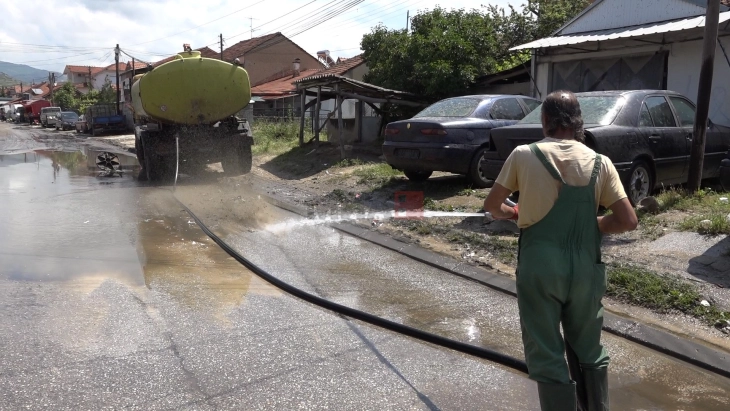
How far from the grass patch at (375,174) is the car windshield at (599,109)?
405 centimetres

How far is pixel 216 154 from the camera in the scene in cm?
1495

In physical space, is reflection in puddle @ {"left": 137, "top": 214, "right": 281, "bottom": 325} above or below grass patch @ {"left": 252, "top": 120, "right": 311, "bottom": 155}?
below

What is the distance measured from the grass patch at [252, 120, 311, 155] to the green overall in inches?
668

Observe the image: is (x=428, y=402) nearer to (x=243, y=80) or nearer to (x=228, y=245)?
(x=228, y=245)

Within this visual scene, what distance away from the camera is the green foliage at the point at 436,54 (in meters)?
16.4

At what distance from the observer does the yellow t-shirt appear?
9.54 ft

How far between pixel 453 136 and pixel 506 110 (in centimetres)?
145

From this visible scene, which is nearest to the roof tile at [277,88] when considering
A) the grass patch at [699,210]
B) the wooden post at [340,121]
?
the wooden post at [340,121]

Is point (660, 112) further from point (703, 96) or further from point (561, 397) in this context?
point (561, 397)

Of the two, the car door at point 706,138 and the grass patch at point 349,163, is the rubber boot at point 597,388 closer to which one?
the car door at point 706,138

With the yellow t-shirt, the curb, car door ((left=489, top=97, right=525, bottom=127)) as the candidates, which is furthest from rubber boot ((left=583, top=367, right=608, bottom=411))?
car door ((left=489, top=97, right=525, bottom=127))

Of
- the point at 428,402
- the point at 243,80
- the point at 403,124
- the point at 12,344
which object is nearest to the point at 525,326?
the point at 428,402

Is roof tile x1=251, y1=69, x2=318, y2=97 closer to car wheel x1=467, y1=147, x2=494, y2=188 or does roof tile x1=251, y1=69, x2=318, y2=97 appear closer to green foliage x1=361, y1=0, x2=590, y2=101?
green foliage x1=361, y1=0, x2=590, y2=101

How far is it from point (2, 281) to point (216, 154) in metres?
9.09
